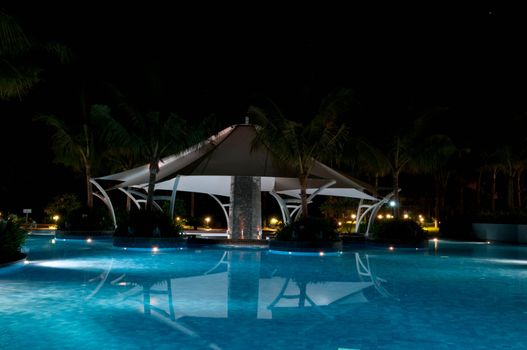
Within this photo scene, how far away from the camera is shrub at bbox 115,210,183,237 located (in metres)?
25.5

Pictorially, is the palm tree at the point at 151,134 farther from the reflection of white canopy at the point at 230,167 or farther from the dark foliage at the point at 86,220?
the dark foliage at the point at 86,220

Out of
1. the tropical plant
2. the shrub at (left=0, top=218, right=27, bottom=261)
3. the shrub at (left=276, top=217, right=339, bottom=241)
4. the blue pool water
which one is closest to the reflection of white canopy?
the shrub at (left=276, top=217, right=339, bottom=241)

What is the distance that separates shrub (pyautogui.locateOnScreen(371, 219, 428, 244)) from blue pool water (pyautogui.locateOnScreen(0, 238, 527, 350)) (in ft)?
33.8

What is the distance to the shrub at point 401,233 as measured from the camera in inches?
1095

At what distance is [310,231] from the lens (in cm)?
2414

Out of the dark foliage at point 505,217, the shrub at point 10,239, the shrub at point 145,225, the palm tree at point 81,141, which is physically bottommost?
the shrub at point 10,239

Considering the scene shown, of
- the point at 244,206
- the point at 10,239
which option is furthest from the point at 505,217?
the point at 10,239

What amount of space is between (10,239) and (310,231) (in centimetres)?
1134

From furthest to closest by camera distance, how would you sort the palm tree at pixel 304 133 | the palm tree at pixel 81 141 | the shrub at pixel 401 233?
the palm tree at pixel 81 141, the shrub at pixel 401 233, the palm tree at pixel 304 133

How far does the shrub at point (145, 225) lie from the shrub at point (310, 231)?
5.02 m

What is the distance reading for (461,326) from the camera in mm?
8703

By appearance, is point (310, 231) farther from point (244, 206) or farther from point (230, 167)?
point (244, 206)

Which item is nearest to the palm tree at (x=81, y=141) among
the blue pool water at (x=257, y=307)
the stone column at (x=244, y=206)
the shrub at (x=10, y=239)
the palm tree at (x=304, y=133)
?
the stone column at (x=244, y=206)

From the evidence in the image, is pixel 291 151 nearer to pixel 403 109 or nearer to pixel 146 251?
pixel 146 251
